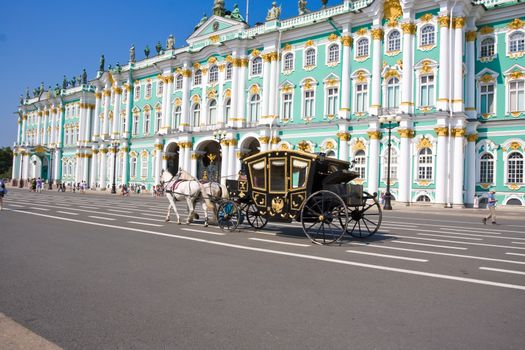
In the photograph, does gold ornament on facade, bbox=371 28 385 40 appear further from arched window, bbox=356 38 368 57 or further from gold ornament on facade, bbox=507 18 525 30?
gold ornament on facade, bbox=507 18 525 30

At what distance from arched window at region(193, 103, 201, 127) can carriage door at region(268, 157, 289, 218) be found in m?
37.1

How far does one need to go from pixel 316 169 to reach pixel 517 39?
27.3 m

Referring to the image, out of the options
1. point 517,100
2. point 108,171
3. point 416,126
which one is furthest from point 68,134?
point 517,100

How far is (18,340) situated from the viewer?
165 inches

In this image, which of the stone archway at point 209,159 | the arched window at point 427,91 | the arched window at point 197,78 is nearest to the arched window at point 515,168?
the arched window at point 427,91

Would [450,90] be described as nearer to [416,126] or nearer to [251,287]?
[416,126]

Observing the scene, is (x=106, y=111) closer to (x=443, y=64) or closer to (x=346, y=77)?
(x=346, y=77)

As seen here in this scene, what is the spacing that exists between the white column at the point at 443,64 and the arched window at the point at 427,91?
98 centimetres

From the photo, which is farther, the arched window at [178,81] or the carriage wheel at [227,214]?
the arched window at [178,81]

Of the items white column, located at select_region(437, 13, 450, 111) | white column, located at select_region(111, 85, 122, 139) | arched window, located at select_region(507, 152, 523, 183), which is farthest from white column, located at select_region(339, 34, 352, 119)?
white column, located at select_region(111, 85, 122, 139)

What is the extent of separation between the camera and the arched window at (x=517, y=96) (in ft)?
103

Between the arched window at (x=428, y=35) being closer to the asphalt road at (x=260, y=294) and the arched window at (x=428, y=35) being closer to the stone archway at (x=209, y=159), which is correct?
the stone archway at (x=209, y=159)

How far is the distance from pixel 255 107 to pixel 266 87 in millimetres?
2512

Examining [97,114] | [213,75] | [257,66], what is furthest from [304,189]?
[97,114]
